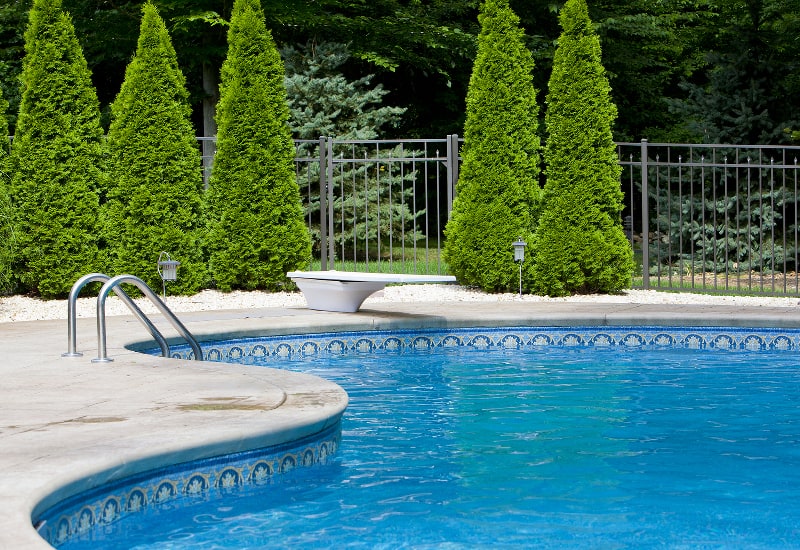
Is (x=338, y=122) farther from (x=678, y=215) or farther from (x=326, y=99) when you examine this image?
(x=678, y=215)

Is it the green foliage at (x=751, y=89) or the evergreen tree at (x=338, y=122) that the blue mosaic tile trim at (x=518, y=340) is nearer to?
the green foliage at (x=751, y=89)

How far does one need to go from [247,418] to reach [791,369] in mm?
5312

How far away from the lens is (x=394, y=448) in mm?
Answer: 5812

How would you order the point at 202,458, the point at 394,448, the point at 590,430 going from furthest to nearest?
Answer: the point at 590,430 → the point at 394,448 → the point at 202,458

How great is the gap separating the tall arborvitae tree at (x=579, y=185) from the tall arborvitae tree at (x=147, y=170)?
4388mm

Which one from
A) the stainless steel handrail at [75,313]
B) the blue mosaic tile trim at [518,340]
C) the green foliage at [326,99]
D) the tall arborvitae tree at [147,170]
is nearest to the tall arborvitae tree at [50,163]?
the tall arborvitae tree at [147,170]

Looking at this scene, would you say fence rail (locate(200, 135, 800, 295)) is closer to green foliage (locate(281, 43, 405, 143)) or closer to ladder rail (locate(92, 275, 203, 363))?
green foliage (locate(281, 43, 405, 143))

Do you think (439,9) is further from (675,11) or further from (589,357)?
(589,357)

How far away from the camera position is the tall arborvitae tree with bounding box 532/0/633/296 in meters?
12.3

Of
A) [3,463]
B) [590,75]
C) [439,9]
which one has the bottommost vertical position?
[3,463]

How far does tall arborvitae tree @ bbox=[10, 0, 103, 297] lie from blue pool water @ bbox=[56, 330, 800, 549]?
182 inches

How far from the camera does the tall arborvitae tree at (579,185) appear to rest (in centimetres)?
1230

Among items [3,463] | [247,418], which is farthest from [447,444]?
[3,463]

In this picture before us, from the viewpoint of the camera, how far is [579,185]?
485 inches
